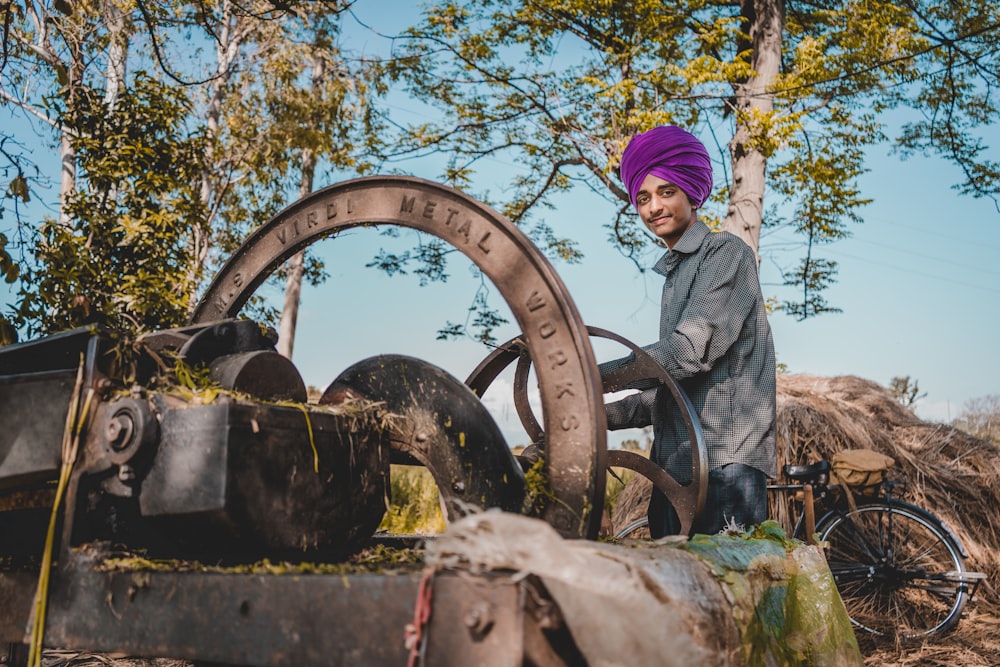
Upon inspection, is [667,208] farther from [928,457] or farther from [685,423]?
[928,457]

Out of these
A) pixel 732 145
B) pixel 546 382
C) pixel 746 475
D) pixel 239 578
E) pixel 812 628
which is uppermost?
pixel 732 145

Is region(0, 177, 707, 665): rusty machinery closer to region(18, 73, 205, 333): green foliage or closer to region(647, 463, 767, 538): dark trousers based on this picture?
region(647, 463, 767, 538): dark trousers

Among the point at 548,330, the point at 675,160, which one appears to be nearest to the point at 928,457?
the point at 675,160

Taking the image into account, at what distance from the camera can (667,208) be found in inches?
132

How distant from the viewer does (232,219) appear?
1728 centimetres

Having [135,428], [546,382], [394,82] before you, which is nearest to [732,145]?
[394,82]

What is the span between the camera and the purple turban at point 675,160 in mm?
3324

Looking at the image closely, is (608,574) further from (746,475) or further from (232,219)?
(232,219)

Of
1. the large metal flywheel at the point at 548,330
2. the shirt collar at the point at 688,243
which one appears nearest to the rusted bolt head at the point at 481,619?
the large metal flywheel at the point at 548,330

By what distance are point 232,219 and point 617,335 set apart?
15.8 meters

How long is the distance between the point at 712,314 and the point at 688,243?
399 mm

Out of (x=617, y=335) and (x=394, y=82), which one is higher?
(x=394, y=82)

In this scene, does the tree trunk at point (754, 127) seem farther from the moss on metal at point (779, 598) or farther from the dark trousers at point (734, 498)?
the moss on metal at point (779, 598)

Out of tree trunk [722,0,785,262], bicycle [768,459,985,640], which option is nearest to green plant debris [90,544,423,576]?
bicycle [768,459,985,640]
